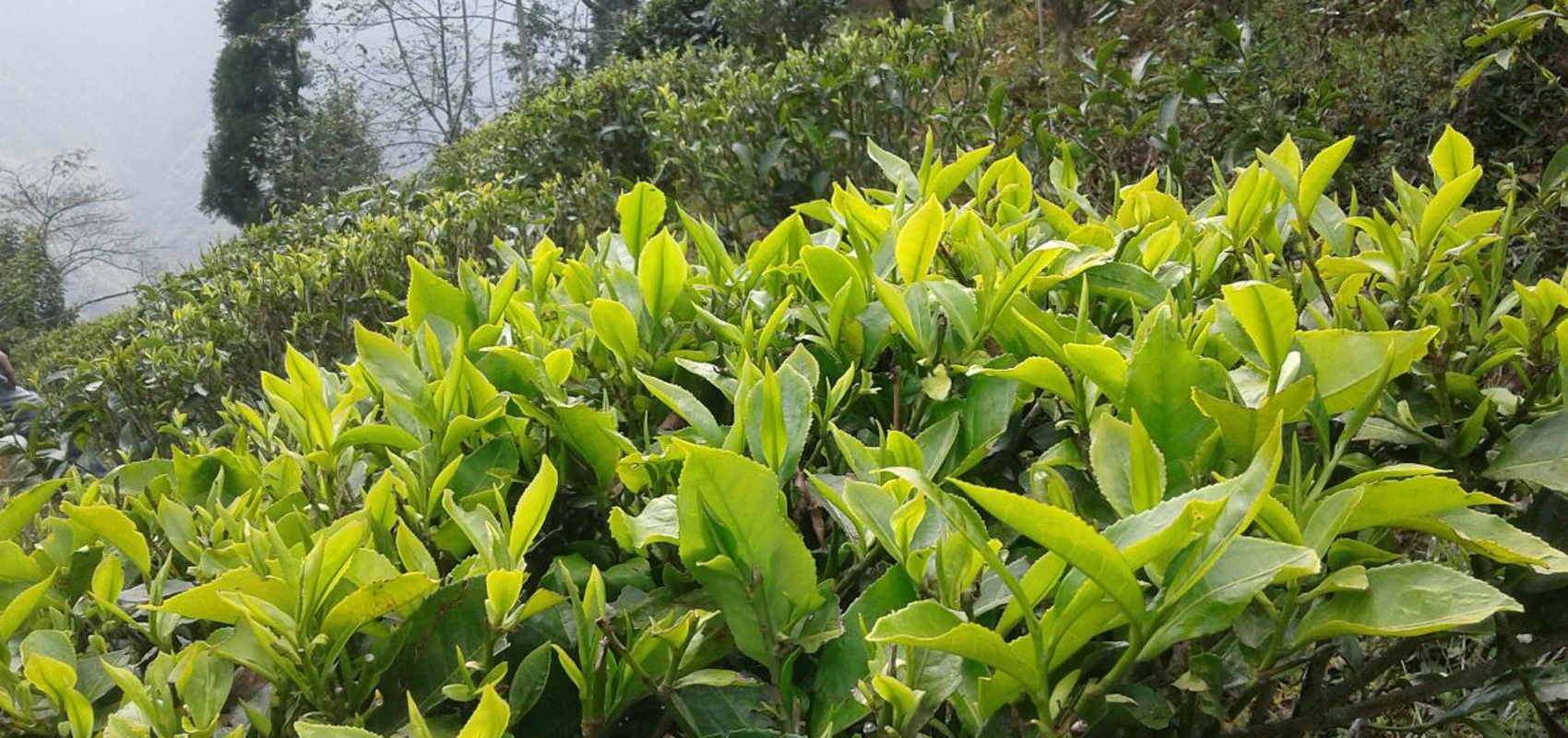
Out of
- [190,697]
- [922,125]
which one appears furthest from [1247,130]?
[190,697]

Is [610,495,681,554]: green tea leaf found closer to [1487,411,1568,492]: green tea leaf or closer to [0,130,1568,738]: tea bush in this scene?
[0,130,1568,738]: tea bush

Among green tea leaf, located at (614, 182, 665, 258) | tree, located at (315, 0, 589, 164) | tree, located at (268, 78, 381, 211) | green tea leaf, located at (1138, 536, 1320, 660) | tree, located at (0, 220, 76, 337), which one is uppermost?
tree, located at (315, 0, 589, 164)

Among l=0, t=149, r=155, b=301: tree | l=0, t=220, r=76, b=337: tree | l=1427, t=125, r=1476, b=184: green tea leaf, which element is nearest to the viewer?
l=1427, t=125, r=1476, b=184: green tea leaf

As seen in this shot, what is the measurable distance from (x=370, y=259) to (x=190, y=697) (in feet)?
12.5

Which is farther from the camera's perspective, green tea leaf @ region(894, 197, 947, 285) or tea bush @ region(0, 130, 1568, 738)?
green tea leaf @ region(894, 197, 947, 285)

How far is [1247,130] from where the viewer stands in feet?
10.0

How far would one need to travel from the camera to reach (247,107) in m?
20.3

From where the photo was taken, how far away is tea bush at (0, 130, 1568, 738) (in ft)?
1.90

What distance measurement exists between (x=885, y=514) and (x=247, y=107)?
23.6 meters

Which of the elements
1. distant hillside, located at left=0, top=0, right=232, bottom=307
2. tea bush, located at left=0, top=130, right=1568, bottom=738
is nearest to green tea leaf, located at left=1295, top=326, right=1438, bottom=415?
tea bush, located at left=0, top=130, right=1568, bottom=738

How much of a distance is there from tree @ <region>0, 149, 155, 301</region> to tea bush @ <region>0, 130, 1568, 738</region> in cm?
1957

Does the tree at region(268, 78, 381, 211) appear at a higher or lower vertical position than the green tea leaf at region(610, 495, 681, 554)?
higher

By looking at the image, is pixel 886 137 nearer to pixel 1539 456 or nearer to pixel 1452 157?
pixel 1452 157

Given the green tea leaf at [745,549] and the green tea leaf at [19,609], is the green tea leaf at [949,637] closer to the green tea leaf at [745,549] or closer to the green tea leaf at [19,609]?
the green tea leaf at [745,549]
